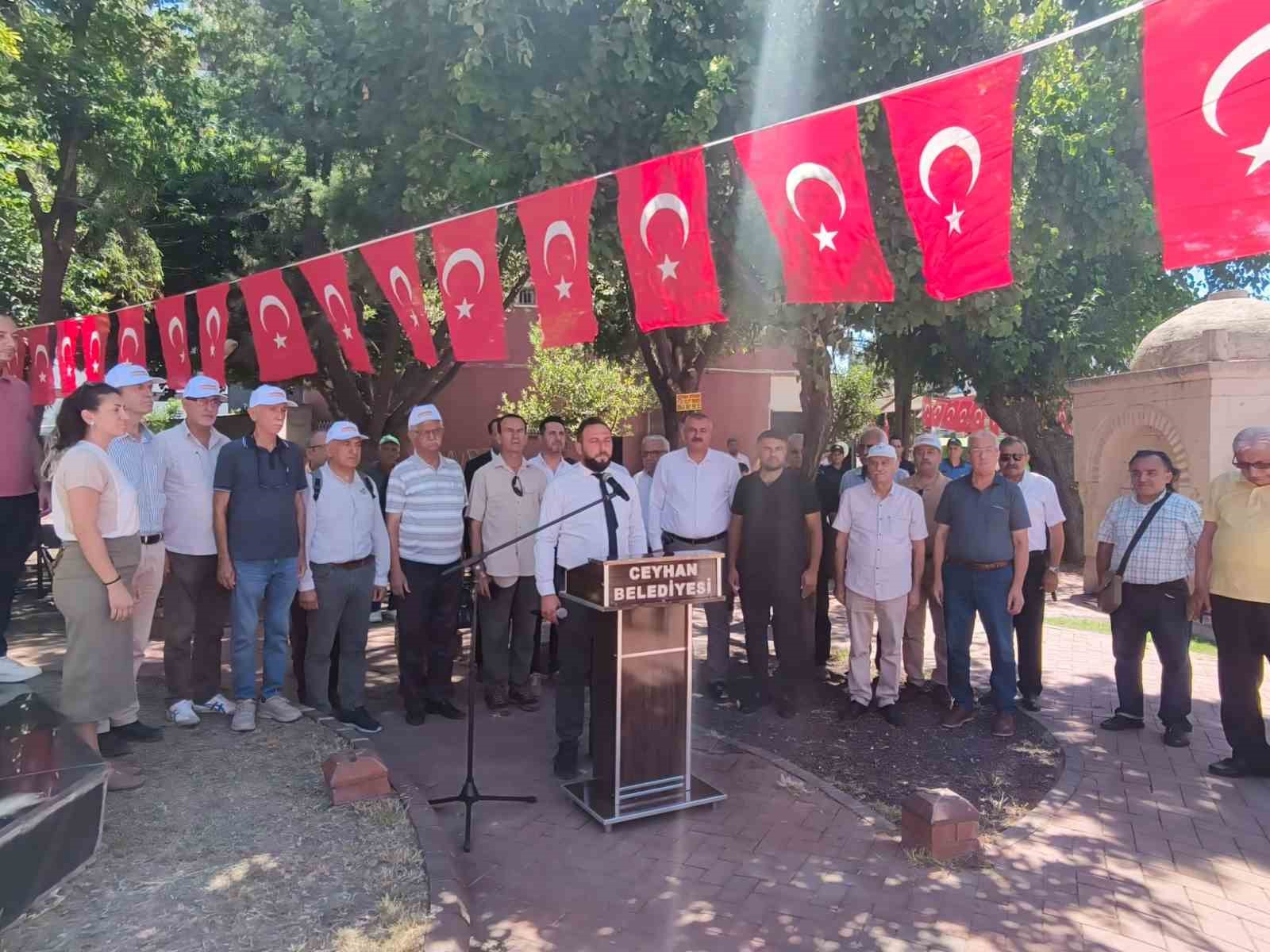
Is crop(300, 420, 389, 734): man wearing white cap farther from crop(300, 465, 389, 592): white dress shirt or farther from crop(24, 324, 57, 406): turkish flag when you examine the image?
crop(24, 324, 57, 406): turkish flag

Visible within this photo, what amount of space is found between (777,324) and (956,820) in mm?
5944

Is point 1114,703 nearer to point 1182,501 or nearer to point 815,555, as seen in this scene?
point 1182,501

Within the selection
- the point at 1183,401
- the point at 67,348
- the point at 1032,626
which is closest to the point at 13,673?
the point at 1032,626

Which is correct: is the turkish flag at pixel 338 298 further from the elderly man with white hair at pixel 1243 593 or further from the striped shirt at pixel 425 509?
the elderly man with white hair at pixel 1243 593

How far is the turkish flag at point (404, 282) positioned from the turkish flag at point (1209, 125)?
4.83 m

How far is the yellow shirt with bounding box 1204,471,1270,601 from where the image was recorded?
16.0 feet

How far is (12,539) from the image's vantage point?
16.6ft

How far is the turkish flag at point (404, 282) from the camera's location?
679cm

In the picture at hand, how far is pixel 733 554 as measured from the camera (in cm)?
614

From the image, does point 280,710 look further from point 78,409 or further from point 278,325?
point 278,325

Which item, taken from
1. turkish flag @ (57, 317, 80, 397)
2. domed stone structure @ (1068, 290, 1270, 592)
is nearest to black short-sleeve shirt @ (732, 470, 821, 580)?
domed stone structure @ (1068, 290, 1270, 592)

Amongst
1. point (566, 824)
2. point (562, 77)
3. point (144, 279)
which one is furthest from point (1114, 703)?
point (144, 279)

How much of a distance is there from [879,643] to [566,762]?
233 centimetres

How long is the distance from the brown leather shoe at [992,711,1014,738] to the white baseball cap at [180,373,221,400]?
5197mm
